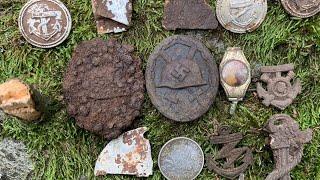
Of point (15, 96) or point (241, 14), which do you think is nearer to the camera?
point (15, 96)

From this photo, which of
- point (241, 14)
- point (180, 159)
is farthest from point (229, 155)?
point (241, 14)

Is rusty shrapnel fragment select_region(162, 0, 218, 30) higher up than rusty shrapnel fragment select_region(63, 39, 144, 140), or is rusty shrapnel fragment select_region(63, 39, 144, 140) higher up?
rusty shrapnel fragment select_region(162, 0, 218, 30)

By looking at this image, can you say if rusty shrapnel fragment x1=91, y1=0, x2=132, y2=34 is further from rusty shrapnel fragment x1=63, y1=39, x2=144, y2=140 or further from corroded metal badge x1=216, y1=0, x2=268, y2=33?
corroded metal badge x1=216, y1=0, x2=268, y2=33

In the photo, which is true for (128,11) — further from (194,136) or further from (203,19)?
(194,136)

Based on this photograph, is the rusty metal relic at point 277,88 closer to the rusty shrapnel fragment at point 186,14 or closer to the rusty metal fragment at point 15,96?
the rusty shrapnel fragment at point 186,14

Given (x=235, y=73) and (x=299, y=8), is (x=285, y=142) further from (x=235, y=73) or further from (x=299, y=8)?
(x=299, y=8)

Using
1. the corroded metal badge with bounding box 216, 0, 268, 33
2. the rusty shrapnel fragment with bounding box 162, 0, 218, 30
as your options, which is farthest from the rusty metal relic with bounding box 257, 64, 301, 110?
the rusty shrapnel fragment with bounding box 162, 0, 218, 30
